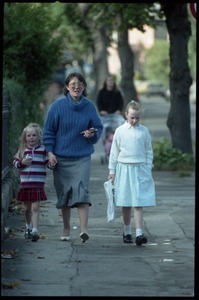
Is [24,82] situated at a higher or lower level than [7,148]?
higher

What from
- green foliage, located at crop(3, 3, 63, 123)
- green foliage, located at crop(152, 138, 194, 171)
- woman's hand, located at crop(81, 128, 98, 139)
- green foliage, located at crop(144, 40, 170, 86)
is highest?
green foliage, located at crop(144, 40, 170, 86)

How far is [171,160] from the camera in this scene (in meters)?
20.8

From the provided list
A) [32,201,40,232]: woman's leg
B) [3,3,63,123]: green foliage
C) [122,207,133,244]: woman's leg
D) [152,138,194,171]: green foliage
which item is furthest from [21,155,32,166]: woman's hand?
[3,3,63,123]: green foliage

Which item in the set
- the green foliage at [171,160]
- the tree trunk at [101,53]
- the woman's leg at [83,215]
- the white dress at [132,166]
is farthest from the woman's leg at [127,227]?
the tree trunk at [101,53]

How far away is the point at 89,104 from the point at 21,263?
7.32 feet

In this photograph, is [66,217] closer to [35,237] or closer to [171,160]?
[35,237]

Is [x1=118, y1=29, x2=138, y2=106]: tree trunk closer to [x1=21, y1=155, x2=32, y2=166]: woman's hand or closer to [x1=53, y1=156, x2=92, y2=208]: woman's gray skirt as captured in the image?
[x1=21, y1=155, x2=32, y2=166]: woman's hand

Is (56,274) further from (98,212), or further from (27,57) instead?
(27,57)

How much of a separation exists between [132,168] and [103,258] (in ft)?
4.97

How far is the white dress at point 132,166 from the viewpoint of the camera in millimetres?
11492

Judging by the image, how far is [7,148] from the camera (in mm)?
14094

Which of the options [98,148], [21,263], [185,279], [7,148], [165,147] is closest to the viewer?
[185,279]

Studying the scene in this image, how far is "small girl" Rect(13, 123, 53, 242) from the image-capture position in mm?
11531

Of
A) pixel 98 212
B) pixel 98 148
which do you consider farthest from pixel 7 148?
pixel 98 148
